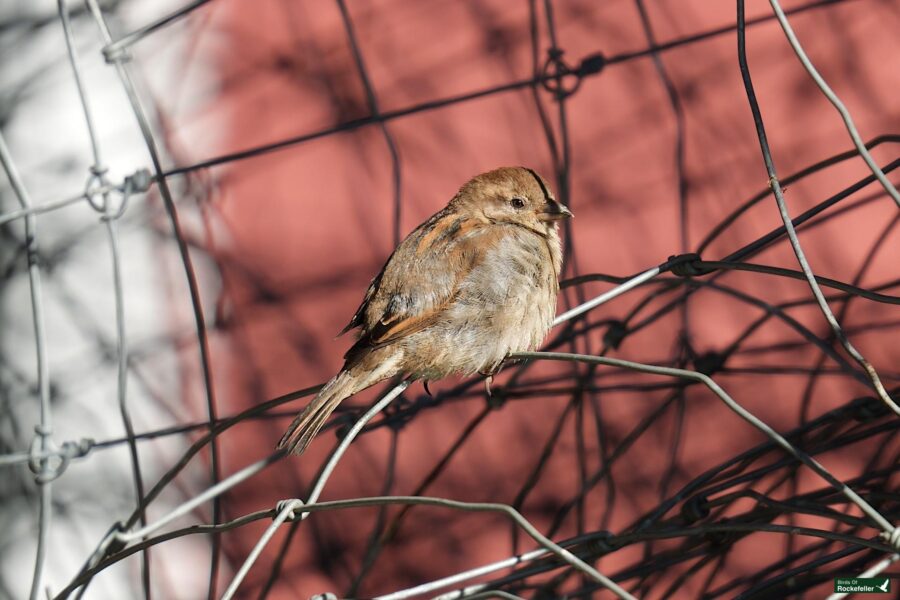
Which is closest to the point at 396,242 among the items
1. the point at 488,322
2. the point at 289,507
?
the point at 488,322

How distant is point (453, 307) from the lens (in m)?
2.17

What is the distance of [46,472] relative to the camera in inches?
63.2

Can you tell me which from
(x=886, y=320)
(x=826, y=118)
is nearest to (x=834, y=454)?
(x=886, y=320)

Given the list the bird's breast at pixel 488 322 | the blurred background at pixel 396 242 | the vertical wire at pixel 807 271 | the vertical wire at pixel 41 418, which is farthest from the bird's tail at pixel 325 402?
the vertical wire at pixel 807 271

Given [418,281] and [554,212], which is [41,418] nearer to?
[418,281]

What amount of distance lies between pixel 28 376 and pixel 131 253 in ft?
1.64

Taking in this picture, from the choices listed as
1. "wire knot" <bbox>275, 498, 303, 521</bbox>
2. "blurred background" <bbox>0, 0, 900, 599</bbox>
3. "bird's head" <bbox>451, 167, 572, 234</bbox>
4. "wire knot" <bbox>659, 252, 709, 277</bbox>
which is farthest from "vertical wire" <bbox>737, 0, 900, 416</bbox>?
"blurred background" <bbox>0, 0, 900, 599</bbox>

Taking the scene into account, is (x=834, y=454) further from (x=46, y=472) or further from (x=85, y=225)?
(x=85, y=225)

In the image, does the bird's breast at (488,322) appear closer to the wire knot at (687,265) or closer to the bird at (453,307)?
the bird at (453,307)

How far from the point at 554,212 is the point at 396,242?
1.76 feet

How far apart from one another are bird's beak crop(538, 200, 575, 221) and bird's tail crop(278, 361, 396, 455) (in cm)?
61

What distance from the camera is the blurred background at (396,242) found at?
8.64 ft

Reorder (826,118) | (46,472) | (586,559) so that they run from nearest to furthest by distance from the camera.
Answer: (46,472) < (586,559) < (826,118)

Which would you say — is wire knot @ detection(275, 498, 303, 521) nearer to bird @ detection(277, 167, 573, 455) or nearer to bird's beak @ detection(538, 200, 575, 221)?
bird @ detection(277, 167, 573, 455)
